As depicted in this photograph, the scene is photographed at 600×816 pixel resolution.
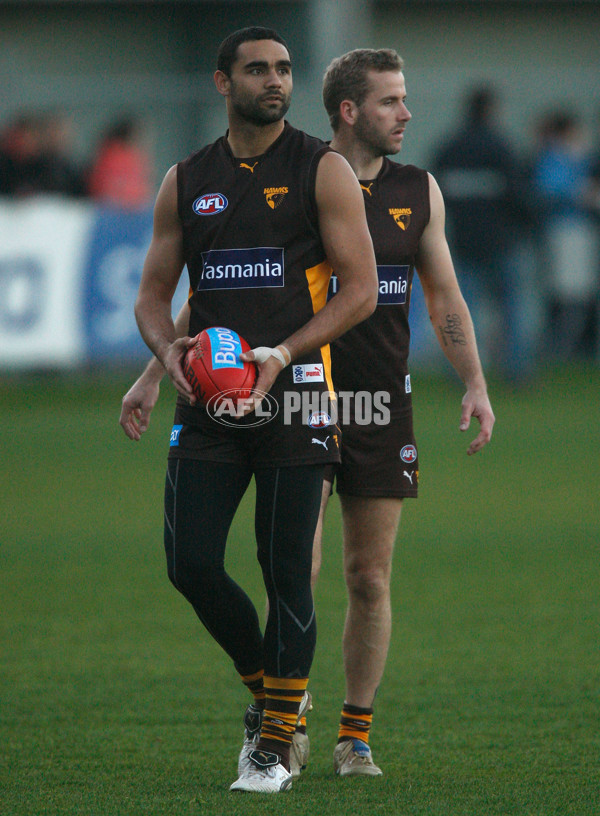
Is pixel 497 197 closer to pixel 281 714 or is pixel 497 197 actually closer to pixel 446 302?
pixel 446 302

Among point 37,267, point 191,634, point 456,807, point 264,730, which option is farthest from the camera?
point 37,267

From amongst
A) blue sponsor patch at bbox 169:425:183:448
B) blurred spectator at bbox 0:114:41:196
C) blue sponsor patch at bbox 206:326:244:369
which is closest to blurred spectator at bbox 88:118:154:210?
blurred spectator at bbox 0:114:41:196

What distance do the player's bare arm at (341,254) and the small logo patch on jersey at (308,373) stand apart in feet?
0.33

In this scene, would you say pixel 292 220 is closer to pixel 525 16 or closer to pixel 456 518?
pixel 456 518

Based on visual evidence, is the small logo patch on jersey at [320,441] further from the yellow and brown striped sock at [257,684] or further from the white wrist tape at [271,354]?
the yellow and brown striped sock at [257,684]

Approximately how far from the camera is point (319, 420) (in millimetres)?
4328

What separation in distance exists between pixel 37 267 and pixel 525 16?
11.6 m

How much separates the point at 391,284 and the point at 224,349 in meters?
0.91

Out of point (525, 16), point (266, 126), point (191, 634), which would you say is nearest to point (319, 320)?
point (266, 126)

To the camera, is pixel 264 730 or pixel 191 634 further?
pixel 191 634

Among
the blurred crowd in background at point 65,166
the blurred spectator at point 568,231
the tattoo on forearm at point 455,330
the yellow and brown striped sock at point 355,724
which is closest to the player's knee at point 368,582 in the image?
the yellow and brown striped sock at point 355,724

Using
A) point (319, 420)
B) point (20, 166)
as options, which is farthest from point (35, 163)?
point (319, 420)

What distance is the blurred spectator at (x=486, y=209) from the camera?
14242mm

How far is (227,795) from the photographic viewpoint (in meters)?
4.16
